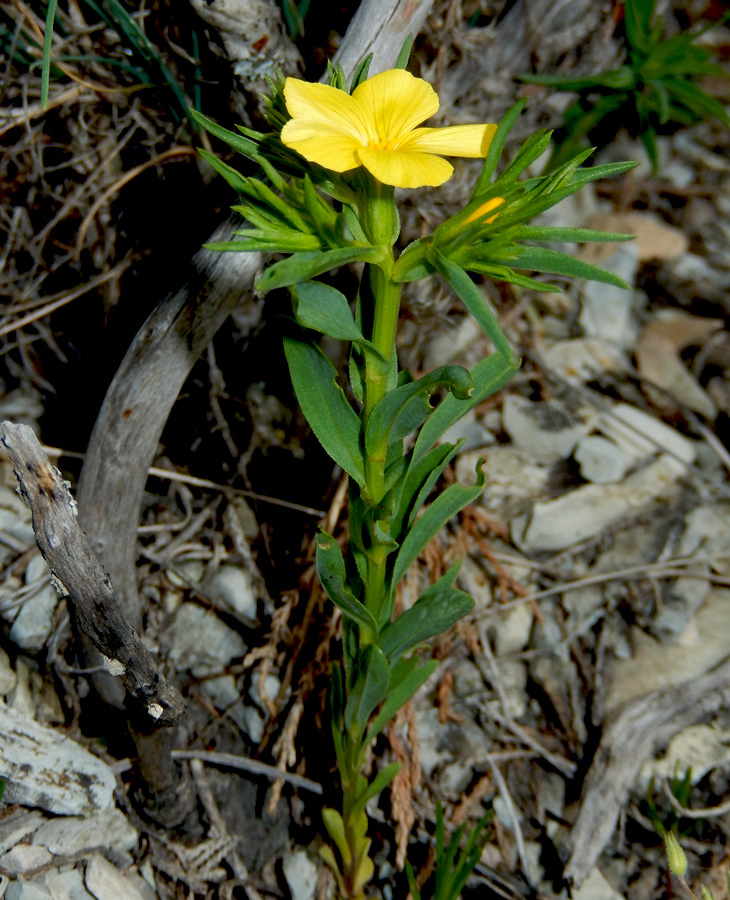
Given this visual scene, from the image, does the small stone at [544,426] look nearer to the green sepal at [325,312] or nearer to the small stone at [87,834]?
the green sepal at [325,312]

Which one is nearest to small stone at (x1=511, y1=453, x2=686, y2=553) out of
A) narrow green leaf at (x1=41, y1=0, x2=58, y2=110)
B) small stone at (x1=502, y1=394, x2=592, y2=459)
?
small stone at (x1=502, y1=394, x2=592, y2=459)

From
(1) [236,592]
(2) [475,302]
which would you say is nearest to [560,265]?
(2) [475,302]

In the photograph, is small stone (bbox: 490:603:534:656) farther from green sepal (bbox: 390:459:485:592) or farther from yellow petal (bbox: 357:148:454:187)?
yellow petal (bbox: 357:148:454:187)

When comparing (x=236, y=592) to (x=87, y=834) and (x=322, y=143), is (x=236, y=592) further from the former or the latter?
(x=322, y=143)

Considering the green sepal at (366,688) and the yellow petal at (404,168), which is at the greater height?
the yellow petal at (404,168)

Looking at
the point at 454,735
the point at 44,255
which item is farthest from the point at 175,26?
the point at 454,735

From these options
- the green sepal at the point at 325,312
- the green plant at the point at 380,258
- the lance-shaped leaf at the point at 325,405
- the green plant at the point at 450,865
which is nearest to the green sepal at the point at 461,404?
the green plant at the point at 380,258
